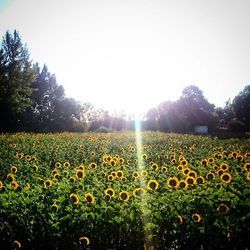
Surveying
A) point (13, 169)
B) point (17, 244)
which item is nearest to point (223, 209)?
point (17, 244)

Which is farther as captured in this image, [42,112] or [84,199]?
[42,112]

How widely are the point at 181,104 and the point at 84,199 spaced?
57.6m

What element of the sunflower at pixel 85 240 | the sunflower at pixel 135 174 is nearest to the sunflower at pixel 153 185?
the sunflower at pixel 135 174

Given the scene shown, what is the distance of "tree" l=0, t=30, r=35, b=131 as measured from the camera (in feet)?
137

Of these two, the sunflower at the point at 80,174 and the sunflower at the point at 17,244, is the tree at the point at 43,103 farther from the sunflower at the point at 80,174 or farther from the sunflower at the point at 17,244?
the sunflower at the point at 17,244

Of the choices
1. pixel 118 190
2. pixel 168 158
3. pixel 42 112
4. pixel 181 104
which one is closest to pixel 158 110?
pixel 181 104

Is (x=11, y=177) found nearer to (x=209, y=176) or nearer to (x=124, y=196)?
(x=124, y=196)

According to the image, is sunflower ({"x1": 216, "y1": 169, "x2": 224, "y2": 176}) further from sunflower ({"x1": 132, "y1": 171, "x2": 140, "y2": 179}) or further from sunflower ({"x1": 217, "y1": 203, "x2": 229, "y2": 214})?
sunflower ({"x1": 217, "y1": 203, "x2": 229, "y2": 214})

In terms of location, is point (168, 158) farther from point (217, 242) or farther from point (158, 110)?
point (158, 110)

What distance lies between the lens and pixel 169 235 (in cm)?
489

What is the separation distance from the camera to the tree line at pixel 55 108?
143 feet

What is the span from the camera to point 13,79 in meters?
43.1

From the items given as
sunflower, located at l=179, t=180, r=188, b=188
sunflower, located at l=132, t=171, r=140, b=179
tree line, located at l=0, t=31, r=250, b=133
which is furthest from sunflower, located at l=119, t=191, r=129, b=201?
tree line, located at l=0, t=31, r=250, b=133

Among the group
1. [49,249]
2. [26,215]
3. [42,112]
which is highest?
[42,112]
